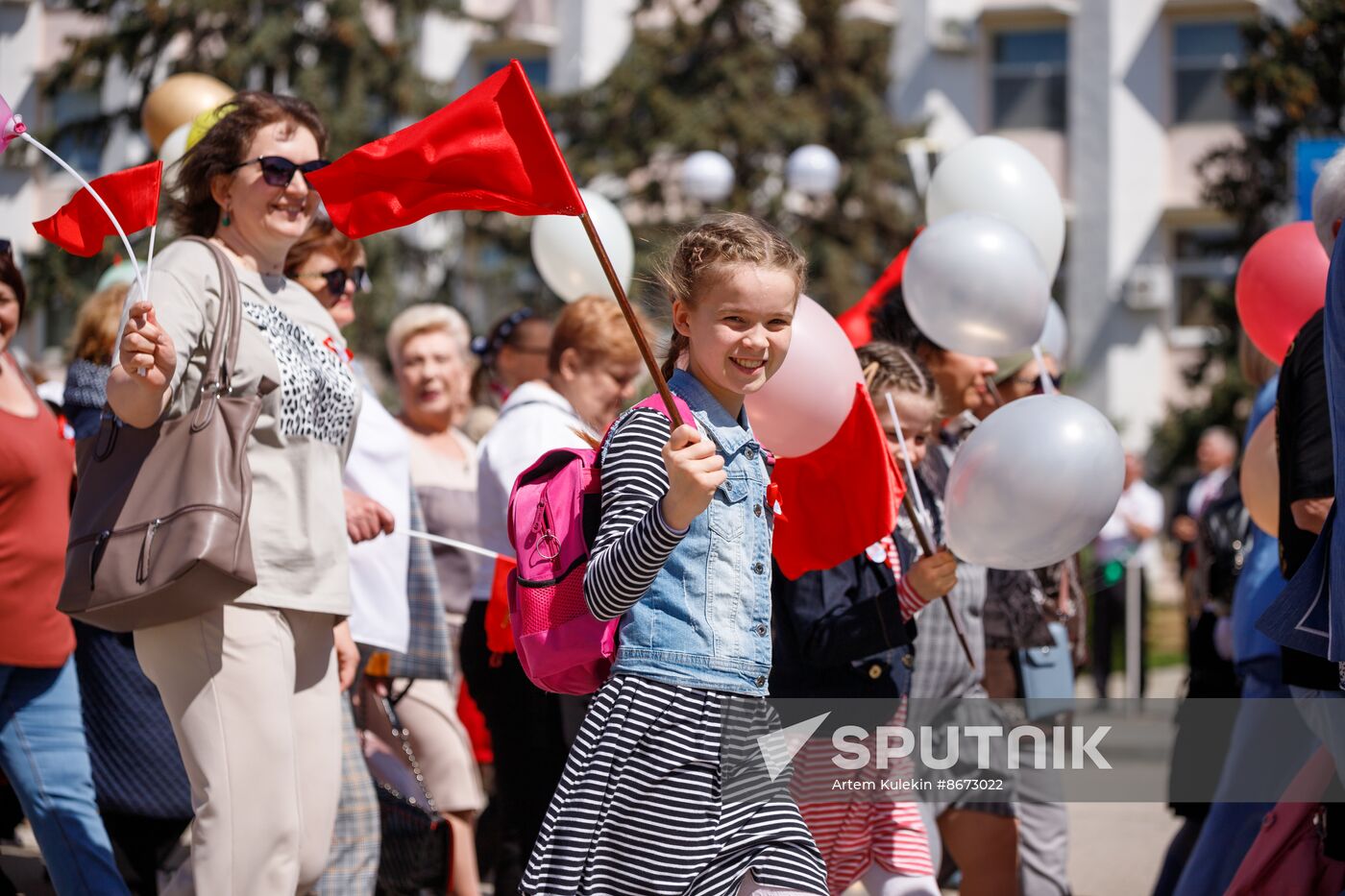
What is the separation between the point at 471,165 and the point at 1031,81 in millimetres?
23654

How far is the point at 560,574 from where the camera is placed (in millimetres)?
3242

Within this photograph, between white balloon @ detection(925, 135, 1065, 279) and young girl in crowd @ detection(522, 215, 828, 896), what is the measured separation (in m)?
2.04

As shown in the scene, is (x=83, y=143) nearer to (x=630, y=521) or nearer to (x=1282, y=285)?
(x=1282, y=285)

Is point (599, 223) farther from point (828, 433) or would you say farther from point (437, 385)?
point (828, 433)

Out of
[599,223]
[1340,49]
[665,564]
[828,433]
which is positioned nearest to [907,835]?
[828,433]

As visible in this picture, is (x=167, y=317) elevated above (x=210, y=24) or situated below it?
below

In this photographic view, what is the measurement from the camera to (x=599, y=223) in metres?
6.18

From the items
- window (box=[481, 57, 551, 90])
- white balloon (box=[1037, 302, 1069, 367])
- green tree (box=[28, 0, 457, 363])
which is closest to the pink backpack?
white balloon (box=[1037, 302, 1069, 367])

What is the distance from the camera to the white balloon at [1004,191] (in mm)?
5242

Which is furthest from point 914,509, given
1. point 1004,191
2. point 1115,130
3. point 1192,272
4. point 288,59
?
point 1192,272

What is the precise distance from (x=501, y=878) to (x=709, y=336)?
282 cm

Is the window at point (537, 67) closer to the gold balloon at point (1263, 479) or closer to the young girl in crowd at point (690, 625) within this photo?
the gold balloon at point (1263, 479)

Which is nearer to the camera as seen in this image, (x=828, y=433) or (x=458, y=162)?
(x=458, y=162)

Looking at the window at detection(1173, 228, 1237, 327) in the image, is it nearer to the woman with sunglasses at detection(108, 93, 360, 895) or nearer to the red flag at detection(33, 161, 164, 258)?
the woman with sunglasses at detection(108, 93, 360, 895)
